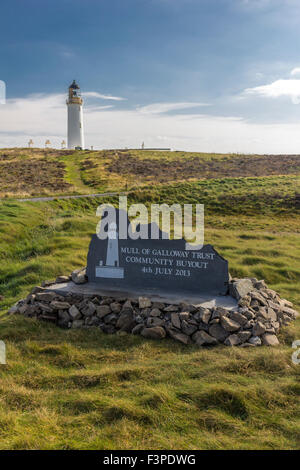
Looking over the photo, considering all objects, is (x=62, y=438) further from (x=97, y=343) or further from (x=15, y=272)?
(x=15, y=272)

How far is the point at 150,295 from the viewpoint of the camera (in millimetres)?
6875

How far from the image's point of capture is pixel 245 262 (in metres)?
10.9

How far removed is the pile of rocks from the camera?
5836mm

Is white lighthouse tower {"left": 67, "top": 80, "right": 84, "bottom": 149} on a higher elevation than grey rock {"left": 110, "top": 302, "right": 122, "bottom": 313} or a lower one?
higher

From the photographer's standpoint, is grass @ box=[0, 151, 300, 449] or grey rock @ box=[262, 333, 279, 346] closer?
grass @ box=[0, 151, 300, 449]

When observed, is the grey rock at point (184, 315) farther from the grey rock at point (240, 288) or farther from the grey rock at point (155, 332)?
the grey rock at point (240, 288)

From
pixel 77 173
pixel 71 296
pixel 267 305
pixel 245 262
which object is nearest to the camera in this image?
pixel 267 305

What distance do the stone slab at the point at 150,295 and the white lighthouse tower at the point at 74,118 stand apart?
6371 cm

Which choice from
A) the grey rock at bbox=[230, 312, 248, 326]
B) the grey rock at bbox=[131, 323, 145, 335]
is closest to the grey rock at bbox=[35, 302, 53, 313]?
the grey rock at bbox=[131, 323, 145, 335]

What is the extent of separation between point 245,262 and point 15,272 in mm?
6382

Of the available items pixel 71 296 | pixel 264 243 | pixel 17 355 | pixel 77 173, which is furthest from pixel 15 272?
pixel 77 173

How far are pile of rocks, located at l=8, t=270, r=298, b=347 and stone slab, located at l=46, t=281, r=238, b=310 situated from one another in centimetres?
11

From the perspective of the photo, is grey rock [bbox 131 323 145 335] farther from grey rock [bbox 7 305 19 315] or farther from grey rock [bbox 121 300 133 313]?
grey rock [bbox 7 305 19 315]

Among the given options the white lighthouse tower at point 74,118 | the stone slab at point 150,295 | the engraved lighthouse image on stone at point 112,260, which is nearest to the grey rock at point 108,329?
the stone slab at point 150,295
